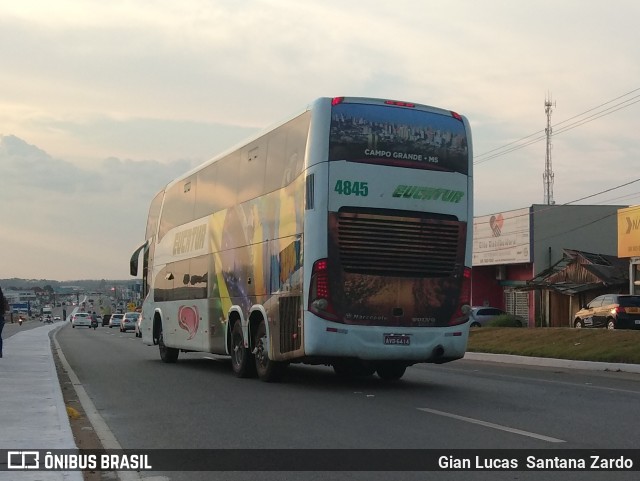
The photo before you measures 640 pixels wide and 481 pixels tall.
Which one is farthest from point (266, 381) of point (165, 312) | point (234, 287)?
point (165, 312)

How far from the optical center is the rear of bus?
1391 cm

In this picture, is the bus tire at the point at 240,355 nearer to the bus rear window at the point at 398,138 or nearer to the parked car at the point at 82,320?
the bus rear window at the point at 398,138

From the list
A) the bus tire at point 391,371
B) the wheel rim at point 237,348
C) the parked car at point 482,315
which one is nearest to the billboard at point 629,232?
the parked car at point 482,315

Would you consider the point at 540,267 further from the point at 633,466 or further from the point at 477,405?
the point at 633,466

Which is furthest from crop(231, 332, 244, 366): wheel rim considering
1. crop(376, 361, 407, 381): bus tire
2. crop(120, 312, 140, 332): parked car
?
crop(120, 312, 140, 332): parked car

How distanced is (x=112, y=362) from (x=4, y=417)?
42.9 ft

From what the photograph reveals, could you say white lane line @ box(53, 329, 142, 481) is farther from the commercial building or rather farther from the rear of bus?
the commercial building

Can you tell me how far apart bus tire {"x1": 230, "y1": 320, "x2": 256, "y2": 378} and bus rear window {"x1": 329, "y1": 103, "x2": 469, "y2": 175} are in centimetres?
456

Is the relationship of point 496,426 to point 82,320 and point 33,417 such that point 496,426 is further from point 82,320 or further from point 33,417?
point 82,320

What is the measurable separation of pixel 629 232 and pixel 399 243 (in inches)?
1070

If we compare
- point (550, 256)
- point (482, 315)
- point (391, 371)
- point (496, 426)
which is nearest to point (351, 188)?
point (391, 371)

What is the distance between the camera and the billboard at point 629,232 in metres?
38.0

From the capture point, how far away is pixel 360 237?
557 inches

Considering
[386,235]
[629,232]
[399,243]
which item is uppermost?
[629,232]
